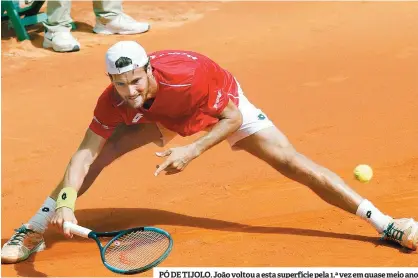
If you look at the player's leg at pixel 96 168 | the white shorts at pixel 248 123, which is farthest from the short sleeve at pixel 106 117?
the white shorts at pixel 248 123

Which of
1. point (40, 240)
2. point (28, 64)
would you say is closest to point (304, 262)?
point (40, 240)

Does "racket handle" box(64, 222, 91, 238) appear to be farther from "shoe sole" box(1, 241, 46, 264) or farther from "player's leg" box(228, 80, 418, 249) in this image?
"player's leg" box(228, 80, 418, 249)

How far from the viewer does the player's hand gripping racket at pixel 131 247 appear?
555 centimetres

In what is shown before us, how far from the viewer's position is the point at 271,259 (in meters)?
5.87

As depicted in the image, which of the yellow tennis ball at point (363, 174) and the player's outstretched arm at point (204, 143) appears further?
the yellow tennis ball at point (363, 174)

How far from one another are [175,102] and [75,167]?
34.7 inches

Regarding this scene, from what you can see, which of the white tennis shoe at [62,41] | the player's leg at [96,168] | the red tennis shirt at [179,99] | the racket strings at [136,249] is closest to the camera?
the racket strings at [136,249]

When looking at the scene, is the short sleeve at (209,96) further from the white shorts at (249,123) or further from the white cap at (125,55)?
the white cap at (125,55)

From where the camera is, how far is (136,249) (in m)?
5.73

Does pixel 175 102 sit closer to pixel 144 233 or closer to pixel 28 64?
pixel 144 233

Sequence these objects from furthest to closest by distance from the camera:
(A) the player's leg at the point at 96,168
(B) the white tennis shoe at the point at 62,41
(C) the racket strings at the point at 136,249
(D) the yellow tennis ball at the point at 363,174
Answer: (B) the white tennis shoe at the point at 62,41
(D) the yellow tennis ball at the point at 363,174
(A) the player's leg at the point at 96,168
(C) the racket strings at the point at 136,249

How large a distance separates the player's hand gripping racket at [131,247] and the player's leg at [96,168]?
2.44 feet

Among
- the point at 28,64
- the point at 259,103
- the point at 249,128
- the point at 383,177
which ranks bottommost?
the point at 28,64

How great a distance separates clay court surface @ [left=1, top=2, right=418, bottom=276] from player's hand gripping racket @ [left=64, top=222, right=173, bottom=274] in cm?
22
